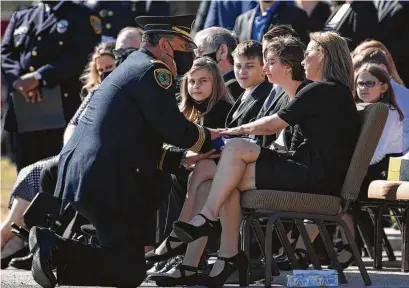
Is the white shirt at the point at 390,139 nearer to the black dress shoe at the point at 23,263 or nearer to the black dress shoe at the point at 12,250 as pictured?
the black dress shoe at the point at 23,263

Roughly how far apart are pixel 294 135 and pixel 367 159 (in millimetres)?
463

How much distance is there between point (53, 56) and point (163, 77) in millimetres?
4198

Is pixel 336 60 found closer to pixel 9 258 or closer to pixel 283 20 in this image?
pixel 283 20

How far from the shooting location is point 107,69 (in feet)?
Answer: 33.9

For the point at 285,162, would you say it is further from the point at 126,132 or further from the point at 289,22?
the point at 289,22

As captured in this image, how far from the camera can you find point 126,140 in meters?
7.14

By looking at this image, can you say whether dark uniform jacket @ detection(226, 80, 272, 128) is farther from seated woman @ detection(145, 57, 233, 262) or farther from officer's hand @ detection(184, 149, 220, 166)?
officer's hand @ detection(184, 149, 220, 166)

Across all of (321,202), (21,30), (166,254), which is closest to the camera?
(321,202)

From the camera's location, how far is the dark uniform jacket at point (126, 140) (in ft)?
23.3

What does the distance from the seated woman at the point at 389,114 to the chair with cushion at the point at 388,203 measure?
0.29 metres

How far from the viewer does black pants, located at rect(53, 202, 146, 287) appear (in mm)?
7027

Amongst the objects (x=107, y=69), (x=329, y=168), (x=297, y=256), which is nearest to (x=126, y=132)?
(x=329, y=168)

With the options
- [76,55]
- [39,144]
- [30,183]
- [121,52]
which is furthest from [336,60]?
[39,144]

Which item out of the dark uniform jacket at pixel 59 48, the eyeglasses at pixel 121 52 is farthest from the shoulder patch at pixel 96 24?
the eyeglasses at pixel 121 52
